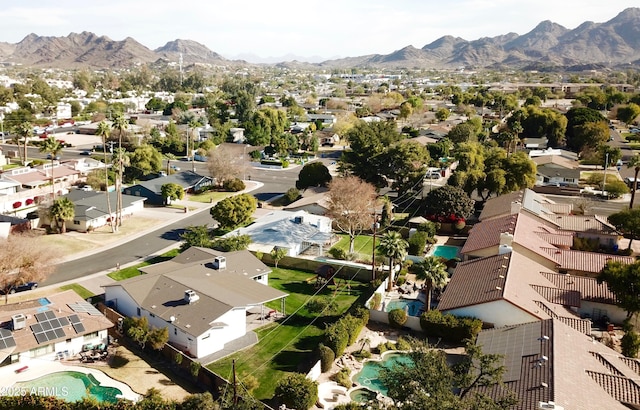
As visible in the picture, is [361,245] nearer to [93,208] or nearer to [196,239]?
[196,239]

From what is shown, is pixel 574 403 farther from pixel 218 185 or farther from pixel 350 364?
pixel 218 185

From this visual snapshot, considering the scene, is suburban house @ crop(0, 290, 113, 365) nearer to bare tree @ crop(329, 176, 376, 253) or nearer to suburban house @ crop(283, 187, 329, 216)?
bare tree @ crop(329, 176, 376, 253)

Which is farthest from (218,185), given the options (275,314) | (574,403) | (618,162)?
(618,162)

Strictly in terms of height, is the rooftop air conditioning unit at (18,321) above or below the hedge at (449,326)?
above

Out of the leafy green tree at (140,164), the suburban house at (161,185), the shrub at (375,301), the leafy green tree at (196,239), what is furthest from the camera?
the leafy green tree at (140,164)

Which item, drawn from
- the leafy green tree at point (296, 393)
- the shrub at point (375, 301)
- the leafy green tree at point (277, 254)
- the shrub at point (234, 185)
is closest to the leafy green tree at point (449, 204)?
the leafy green tree at point (277, 254)

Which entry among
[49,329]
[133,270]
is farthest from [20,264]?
[133,270]

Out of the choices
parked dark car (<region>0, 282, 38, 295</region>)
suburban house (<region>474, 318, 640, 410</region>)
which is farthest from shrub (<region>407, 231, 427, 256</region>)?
parked dark car (<region>0, 282, 38, 295</region>)

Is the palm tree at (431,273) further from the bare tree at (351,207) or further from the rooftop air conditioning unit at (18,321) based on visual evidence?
the rooftop air conditioning unit at (18,321)
